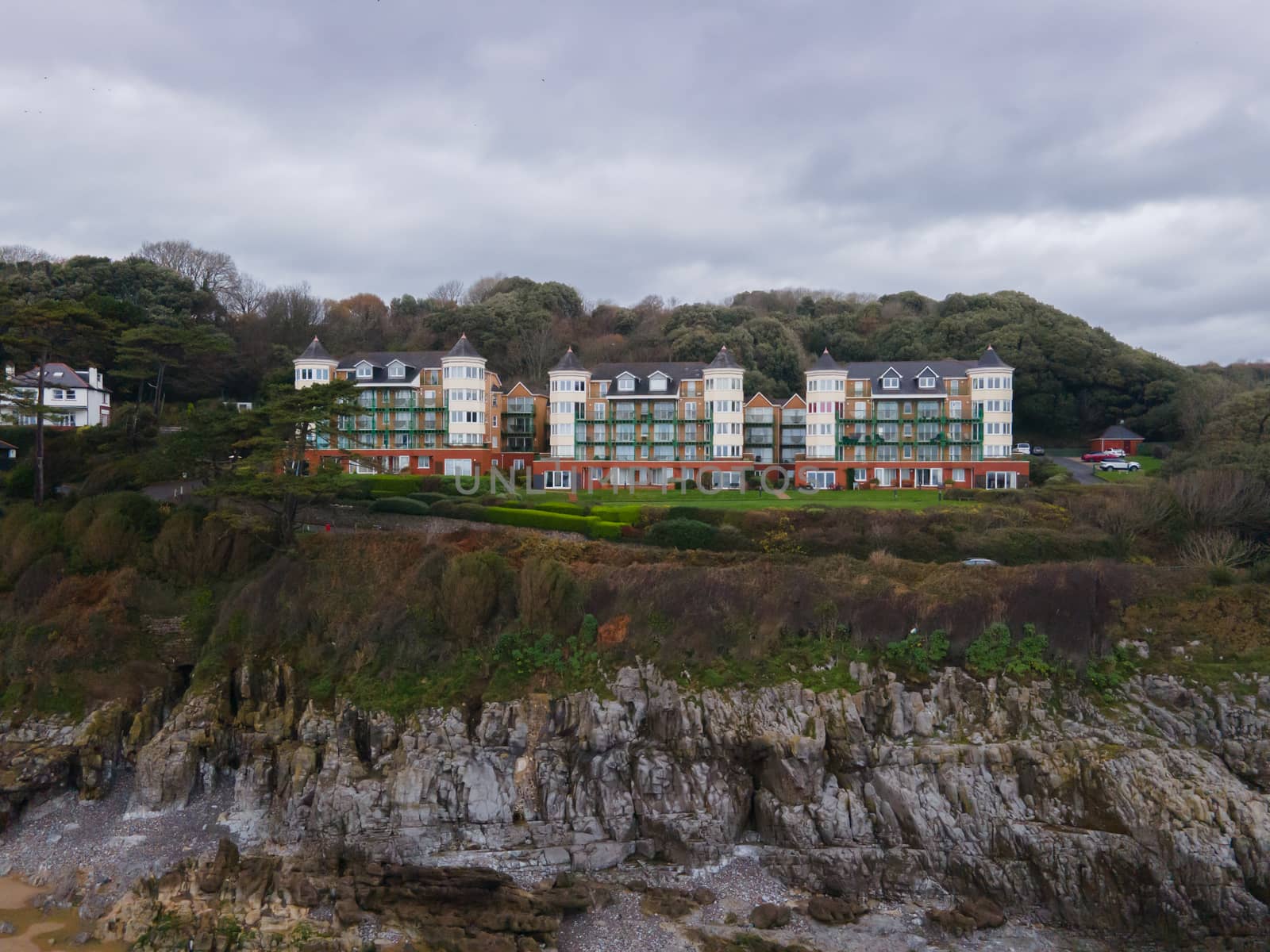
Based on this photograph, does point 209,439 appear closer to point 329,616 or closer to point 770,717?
point 329,616

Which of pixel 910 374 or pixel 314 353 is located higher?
pixel 314 353

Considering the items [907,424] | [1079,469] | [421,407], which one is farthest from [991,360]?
[421,407]

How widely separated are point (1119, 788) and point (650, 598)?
1253 cm

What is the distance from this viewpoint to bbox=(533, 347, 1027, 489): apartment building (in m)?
49.0

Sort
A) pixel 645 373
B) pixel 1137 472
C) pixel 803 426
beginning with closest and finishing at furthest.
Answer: pixel 1137 472 → pixel 803 426 → pixel 645 373

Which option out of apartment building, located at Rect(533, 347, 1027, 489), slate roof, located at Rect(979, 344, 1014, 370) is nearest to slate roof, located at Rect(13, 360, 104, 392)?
apartment building, located at Rect(533, 347, 1027, 489)

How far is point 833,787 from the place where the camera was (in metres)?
20.3

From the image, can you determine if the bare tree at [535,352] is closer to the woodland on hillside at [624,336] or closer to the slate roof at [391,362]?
A: the woodland on hillside at [624,336]

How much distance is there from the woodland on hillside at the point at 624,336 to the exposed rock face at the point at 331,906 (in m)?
30.9

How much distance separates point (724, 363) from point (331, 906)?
38.1 metres

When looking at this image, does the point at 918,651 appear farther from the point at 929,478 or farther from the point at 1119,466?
the point at 1119,466

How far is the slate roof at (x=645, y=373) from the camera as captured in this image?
5109cm

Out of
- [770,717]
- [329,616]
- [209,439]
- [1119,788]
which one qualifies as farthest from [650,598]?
[209,439]

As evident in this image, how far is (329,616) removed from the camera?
85.7 ft
